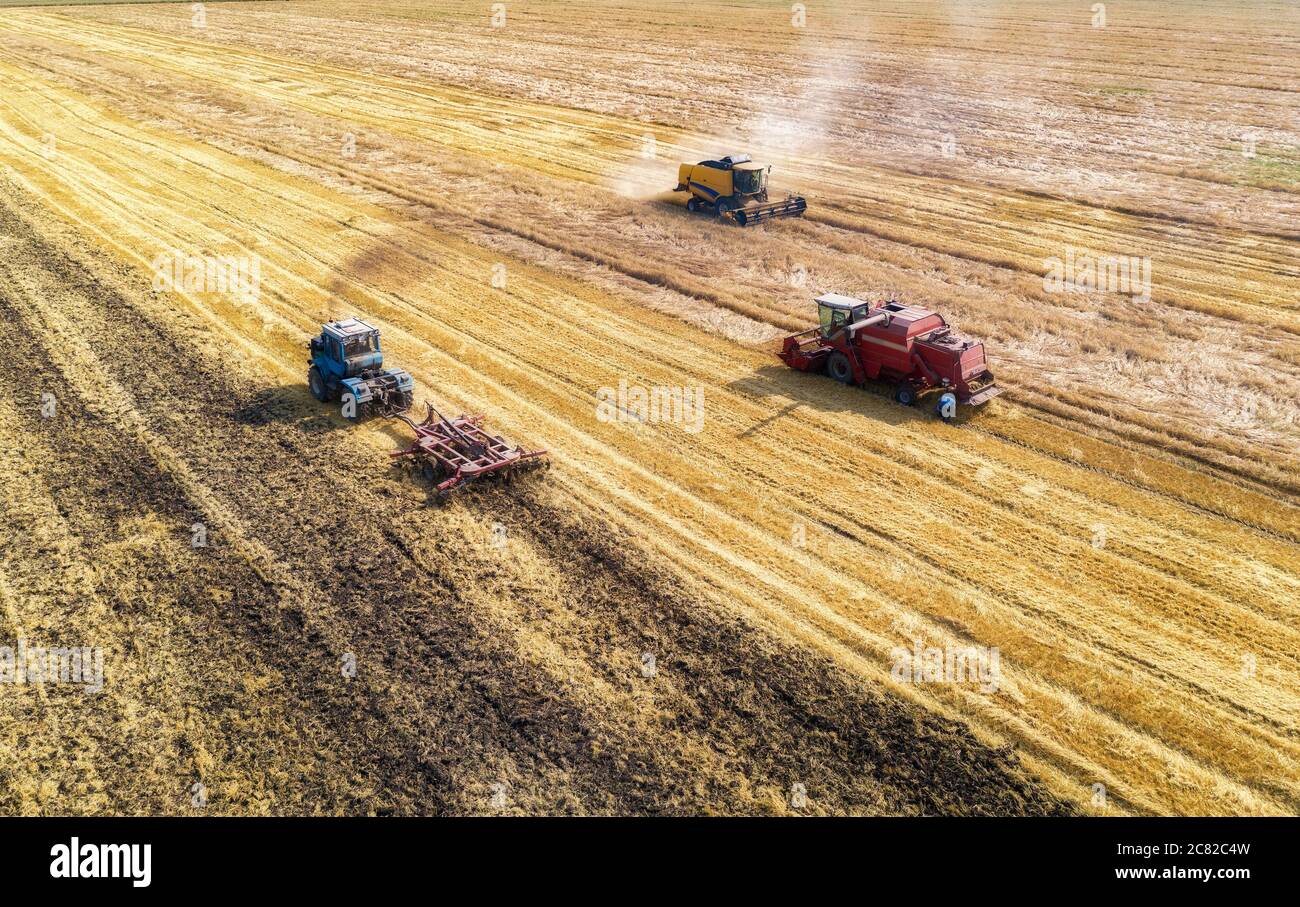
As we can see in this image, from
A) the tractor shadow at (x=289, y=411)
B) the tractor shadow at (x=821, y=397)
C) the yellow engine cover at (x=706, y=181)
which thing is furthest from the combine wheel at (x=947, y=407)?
the yellow engine cover at (x=706, y=181)

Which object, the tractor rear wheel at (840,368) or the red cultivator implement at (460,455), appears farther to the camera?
the tractor rear wheel at (840,368)

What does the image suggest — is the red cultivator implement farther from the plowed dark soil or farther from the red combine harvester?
the red combine harvester

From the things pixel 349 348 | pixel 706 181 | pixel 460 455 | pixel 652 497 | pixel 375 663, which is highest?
pixel 706 181

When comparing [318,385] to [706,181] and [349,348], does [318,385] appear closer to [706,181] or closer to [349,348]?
[349,348]

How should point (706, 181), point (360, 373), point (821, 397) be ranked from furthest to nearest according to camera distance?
point (706, 181), point (821, 397), point (360, 373)

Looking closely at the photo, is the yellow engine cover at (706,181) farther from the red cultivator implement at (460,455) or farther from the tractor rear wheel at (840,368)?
the red cultivator implement at (460,455)

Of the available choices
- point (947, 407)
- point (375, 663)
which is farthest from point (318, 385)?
point (947, 407)
